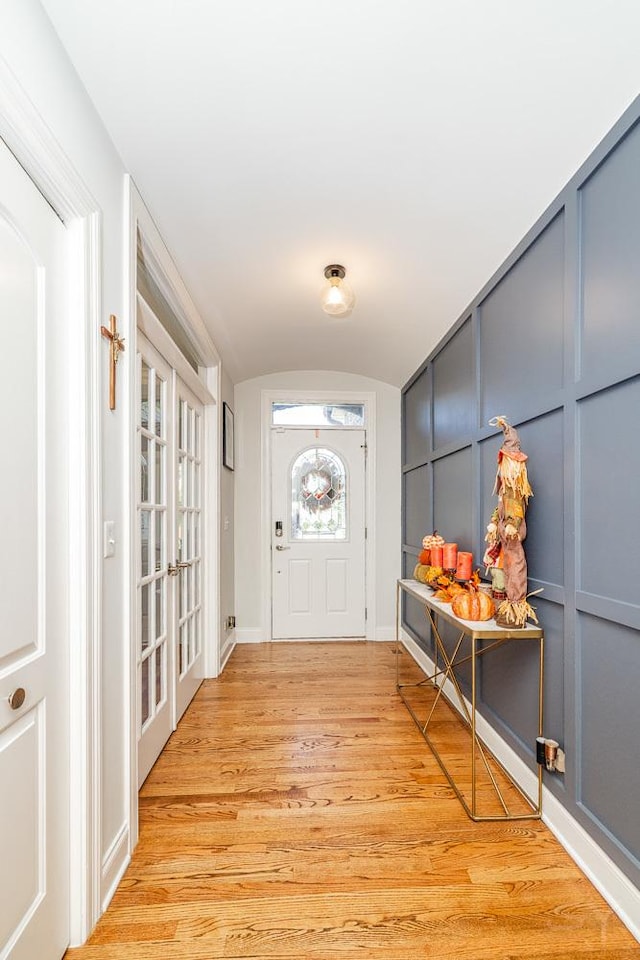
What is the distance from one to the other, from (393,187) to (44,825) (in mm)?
2295

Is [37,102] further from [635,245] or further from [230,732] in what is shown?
[230,732]

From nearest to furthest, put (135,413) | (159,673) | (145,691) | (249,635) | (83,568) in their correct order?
1. (83,568)
2. (135,413)
3. (145,691)
4. (159,673)
5. (249,635)

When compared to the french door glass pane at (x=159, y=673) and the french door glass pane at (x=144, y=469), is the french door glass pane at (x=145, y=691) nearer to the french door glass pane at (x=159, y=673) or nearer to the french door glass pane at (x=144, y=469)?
the french door glass pane at (x=159, y=673)

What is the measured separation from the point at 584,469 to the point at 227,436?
2882 mm

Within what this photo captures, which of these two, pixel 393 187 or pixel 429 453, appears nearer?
pixel 393 187

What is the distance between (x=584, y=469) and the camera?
5.40 ft

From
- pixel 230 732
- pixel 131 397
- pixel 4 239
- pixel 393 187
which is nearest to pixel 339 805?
pixel 230 732

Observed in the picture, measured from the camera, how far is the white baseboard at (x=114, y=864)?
1447 mm

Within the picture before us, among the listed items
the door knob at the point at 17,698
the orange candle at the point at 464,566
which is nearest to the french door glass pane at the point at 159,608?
the door knob at the point at 17,698

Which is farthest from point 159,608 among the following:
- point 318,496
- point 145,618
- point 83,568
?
point 318,496

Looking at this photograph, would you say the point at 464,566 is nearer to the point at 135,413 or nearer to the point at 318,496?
the point at 135,413

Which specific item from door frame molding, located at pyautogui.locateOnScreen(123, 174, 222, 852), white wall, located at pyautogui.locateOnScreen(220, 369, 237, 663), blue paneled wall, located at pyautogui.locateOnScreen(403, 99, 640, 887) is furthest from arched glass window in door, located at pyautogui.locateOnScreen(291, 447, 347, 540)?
blue paneled wall, located at pyautogui.locateOnScreen(403, 99, 640, 887)

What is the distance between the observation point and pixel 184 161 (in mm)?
1709

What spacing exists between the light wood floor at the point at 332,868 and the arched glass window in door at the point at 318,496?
6.88ft
